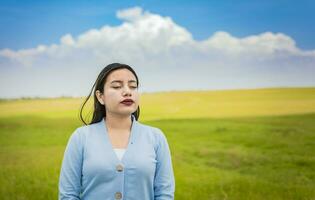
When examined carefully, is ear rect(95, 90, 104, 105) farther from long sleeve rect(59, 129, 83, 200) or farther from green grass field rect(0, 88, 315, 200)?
green grass field rect(0, 88, 315, 200)

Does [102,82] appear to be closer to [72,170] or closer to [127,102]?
[127,102]

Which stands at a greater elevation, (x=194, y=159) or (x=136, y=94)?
(x=136, y=94)

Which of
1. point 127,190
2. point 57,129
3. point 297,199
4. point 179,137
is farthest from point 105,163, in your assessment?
point 57,129

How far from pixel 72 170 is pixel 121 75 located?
384 millimetres

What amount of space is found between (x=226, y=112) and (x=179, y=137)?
0.58 m

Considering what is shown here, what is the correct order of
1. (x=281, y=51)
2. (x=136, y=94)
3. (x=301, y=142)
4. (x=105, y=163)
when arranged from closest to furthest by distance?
1. (x=105, y=163)
2. (x=136, y=94)
3. (x=301, y=142)
4. (x=281, y=51)

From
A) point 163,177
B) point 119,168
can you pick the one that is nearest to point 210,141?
point 163,177

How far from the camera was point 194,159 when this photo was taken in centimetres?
389

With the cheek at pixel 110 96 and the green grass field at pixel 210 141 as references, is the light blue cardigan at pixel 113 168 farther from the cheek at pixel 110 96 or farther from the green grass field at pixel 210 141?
the green grass field at pixel 210 141

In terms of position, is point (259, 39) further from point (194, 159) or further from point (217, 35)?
point (194, 159)

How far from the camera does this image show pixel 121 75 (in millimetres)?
1497

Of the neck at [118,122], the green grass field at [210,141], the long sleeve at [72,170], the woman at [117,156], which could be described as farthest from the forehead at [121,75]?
the green grass field at [210,141]

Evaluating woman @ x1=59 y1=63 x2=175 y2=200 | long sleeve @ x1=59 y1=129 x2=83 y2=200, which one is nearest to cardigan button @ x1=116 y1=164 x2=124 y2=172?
woman @ x1=59 y1=63 x2=175 y2=200

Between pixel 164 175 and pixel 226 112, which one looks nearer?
pixel 164 175
